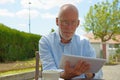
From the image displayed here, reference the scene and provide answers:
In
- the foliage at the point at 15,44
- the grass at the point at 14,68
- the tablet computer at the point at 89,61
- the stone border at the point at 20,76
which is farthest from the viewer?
the foliage at the point at 15,44

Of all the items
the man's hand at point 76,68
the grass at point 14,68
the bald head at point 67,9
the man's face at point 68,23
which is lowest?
the grass at point 14,68

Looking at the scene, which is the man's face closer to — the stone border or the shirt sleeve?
the shirt sleeve

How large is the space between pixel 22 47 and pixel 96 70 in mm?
20935

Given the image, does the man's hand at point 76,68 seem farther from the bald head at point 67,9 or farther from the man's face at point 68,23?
the bald head at point 67,9

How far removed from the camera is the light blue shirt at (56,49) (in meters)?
3.27

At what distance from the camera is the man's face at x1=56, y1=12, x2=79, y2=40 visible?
3086mm

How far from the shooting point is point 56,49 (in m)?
3.33

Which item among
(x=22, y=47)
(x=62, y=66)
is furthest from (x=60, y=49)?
(x=22, y=47)

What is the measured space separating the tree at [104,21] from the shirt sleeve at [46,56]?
33834 mm

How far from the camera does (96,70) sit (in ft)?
10.3

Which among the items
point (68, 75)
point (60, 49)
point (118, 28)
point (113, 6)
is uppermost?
point (113, 6)

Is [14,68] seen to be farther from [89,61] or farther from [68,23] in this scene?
[89,61]

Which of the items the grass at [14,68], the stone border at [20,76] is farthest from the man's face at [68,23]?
the grass at [14,68]

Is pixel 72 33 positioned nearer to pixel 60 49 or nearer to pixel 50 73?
pixel 60 49
